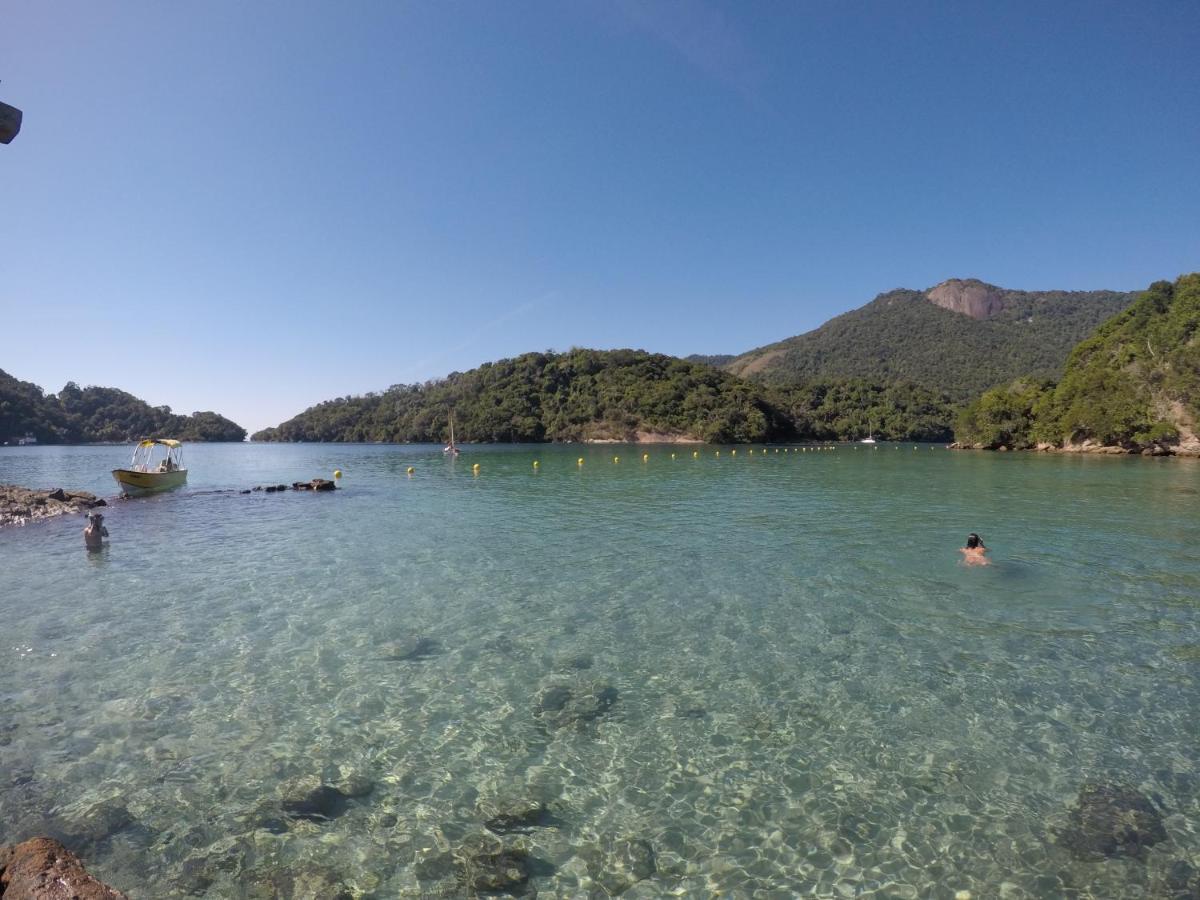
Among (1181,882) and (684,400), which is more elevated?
(684,400)

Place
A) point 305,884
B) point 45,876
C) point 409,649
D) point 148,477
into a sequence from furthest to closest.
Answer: point 148,477, point 409,649, point 305,884, point 45,876

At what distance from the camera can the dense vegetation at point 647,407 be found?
145875mm

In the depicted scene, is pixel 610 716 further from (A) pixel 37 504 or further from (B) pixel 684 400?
(B) pixel 684 400

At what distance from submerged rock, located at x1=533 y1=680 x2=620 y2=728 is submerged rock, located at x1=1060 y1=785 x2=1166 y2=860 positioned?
15.0ft

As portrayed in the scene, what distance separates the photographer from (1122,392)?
7431cm

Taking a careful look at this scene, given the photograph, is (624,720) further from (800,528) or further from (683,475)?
(683,475)

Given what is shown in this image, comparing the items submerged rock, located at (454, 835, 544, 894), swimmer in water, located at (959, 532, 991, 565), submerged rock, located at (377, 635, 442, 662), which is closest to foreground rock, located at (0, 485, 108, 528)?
submerged rock, located at (377, 635, 442, 662)

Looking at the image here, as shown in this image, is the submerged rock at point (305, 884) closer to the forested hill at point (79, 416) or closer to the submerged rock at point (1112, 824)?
the submerged rock at point (1112, 824)

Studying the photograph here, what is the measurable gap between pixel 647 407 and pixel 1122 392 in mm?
94110

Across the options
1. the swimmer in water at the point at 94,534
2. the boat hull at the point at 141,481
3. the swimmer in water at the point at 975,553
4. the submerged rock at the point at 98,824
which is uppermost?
the boat hull at the point at 141,481

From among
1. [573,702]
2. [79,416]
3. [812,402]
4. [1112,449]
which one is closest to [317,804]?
[573,702]

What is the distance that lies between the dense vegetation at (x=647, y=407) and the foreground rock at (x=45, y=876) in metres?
132

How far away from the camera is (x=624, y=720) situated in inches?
273

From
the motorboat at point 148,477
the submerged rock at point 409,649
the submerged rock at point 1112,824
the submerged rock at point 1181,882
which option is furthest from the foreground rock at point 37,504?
the submerged rock at point 1181,882
